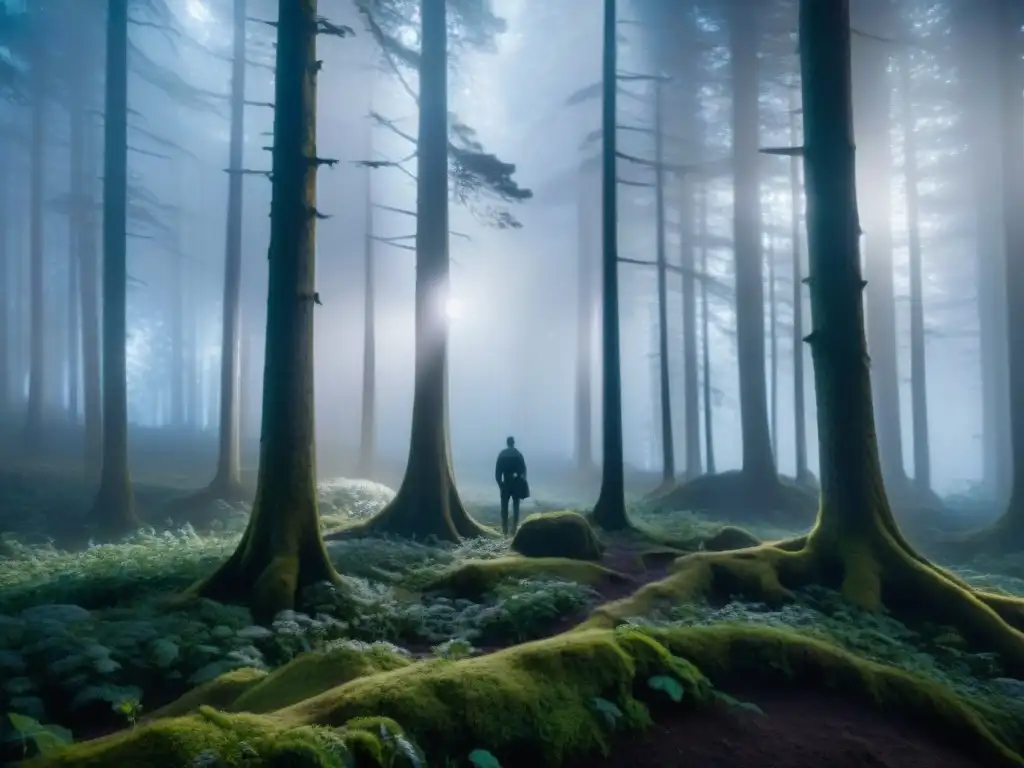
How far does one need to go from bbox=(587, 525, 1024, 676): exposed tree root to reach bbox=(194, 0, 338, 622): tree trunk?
4171 millimetres

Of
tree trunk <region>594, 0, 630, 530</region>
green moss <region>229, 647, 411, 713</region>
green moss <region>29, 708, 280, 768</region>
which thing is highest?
tree trunk <region>594, 0, 630, 530</region>

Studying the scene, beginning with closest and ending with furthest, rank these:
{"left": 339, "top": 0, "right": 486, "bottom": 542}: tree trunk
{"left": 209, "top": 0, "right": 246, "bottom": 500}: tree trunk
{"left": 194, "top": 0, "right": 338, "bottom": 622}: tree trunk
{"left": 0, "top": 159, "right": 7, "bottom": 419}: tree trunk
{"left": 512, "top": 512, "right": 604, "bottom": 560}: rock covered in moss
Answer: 1. {"left": 194, "top": 0, "right": 338, "bottom": 622}: tree trunk
2. {"left": 512, "top": 512, "right": 604, "bottom": 560}: rock covered in moss
3. {"left": 339, "top": 0, "right": 486, "bottom": 542}: tree trunk
4. {"left": 209, "top": 0, "right": 246, "bottom": 500}: tree trunk
5. {"left": 0, "top": 159, "right": 7, "bottom": 419}: tree trunk

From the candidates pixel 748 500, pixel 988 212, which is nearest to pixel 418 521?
pixel 748 500

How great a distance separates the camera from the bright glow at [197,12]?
94.6 ft

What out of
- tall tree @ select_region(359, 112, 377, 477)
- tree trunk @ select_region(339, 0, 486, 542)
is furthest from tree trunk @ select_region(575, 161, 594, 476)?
tree trunk @ select_region(339, 0, 486, 542)

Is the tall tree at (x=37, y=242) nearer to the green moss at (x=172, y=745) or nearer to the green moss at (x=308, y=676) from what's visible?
the green moss at (x=308, y=676)

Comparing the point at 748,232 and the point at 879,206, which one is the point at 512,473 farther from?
the point at 879,206

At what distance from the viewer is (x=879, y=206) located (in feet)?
86.4

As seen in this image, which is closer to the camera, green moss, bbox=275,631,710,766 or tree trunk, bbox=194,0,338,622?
green moss, bbox=275,631,710,766

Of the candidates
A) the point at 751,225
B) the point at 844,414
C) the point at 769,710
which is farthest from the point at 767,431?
the point at 769,710

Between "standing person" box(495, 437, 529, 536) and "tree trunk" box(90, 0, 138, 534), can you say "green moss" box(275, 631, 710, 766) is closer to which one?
"standing person" box(495, 437, 529, 536)

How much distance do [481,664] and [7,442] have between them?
31743 mm

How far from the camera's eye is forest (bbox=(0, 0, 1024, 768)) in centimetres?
466

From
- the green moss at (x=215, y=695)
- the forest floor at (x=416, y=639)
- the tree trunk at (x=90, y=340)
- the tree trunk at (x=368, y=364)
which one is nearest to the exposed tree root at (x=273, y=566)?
the forest floor at (x=416, y=639)
